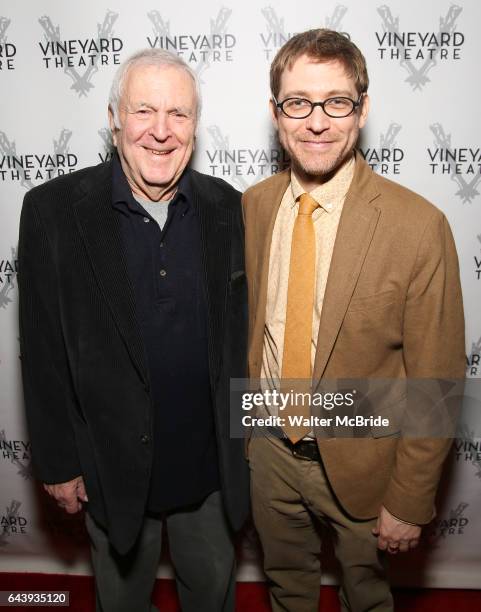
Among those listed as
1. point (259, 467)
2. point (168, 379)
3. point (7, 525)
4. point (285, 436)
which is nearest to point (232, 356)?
point (168, 379)

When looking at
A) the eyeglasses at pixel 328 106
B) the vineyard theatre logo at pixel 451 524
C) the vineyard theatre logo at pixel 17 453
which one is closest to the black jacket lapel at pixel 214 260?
the eyeglasses at pixel 328 106

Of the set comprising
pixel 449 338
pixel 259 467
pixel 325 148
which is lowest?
pixel 259 467

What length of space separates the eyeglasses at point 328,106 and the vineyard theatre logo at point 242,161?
516 millimetres

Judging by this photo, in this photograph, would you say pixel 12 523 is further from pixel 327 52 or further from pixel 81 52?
pixel 327 52

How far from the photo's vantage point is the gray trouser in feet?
6.06

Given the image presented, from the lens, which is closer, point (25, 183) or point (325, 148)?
point (325, 148)

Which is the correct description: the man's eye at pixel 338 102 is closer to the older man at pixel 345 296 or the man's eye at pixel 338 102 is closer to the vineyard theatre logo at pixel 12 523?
the older man at pixel 345 296

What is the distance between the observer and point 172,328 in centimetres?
157

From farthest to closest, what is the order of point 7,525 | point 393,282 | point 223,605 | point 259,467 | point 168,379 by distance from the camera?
1. point 7,525
2. point 223,605
3. point 259,467
4. point 168,379
5. point 393,282

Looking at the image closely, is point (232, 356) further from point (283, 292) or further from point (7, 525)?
point (7, 525)

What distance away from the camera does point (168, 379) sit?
161 cm

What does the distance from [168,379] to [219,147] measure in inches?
36.8

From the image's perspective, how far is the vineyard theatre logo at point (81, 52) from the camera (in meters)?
1.95

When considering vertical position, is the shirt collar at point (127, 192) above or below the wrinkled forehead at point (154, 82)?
below
